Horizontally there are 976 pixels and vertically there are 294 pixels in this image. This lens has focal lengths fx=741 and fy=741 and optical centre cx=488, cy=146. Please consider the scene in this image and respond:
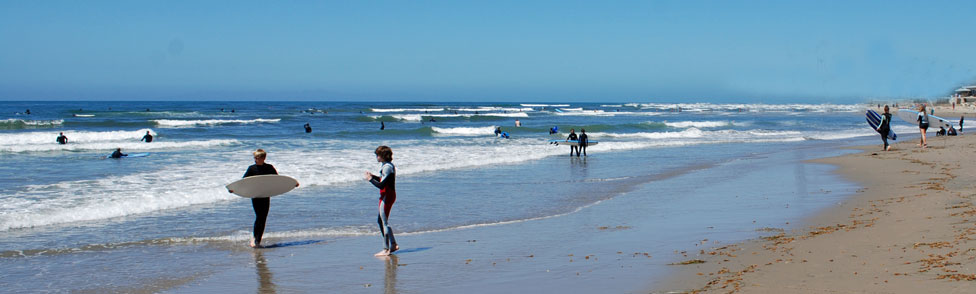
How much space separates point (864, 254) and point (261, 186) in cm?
644

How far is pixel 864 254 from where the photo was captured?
6668 mm

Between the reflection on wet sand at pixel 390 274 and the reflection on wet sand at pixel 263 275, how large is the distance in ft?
3.21

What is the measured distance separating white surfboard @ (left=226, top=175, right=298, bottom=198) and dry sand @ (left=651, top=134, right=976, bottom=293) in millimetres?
4764

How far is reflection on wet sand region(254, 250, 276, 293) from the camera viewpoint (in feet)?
21.4

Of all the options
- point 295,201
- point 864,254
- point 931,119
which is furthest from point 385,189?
point 931,119

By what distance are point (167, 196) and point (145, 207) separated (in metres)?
1.19

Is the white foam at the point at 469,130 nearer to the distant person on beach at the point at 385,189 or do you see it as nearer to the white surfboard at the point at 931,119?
the white surfboard at the point at 931,119

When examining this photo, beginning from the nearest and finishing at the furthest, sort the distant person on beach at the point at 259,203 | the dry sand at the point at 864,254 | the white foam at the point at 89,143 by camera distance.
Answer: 1. the dry sand at the point at 864,254
2. the distant person on beach at the point at 259,203
3. the white foam at the point at 89,143

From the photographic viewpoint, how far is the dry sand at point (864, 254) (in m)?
5.51

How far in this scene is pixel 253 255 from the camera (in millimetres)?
8172

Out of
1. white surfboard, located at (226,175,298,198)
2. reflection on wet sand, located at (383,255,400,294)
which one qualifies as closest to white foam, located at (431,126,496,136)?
white surfboard, located at (226,175,298,198)

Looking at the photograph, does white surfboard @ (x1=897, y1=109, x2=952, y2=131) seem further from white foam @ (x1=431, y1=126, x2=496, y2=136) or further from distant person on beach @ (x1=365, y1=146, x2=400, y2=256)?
distant person on beach @ (x1=365, y1=146, x2=400, y2=256)

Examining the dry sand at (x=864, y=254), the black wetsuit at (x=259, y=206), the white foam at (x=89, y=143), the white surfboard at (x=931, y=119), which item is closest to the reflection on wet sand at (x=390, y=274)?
the black wetsuit at (x=259, y=206)

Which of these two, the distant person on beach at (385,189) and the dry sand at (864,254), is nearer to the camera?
the dry sand at (864,254)
